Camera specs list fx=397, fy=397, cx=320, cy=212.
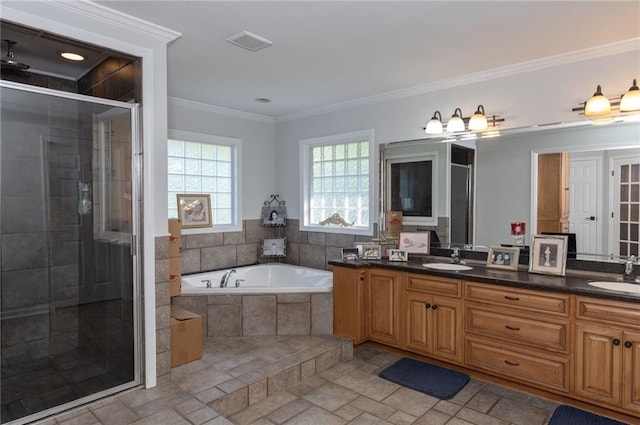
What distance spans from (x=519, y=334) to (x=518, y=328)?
0.04 metres

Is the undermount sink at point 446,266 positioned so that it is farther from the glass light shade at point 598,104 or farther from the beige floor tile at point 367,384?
the glass light shade at point 598,104

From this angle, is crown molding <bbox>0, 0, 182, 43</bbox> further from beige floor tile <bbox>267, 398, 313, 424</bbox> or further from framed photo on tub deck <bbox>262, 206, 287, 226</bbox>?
framed photo on tub deck <bbox>262, 206, 287, 226</bbox>

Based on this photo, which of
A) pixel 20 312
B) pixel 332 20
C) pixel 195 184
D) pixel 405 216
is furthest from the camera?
pixel 195 184

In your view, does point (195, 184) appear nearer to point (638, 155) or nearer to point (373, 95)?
point (373, 95)

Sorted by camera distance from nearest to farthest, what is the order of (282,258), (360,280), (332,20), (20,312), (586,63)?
(332,20)
(20,312)
(586,63)
(360,280)
(282,258)

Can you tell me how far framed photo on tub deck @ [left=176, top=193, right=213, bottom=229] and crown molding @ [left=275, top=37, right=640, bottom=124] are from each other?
1.73m

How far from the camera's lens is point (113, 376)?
2676 mm

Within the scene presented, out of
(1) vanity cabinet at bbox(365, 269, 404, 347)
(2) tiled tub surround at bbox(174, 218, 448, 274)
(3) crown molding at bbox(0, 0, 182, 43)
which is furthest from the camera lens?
(2) tiled tub surround at bbox(174, 218, 448, 274)

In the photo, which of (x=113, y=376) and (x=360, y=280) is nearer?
(x=113, y=376)

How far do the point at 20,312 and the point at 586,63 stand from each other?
4.46 m

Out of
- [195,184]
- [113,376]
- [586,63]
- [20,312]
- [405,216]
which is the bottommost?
[113,376]

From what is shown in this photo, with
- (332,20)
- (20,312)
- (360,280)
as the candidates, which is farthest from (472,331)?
(20,312)

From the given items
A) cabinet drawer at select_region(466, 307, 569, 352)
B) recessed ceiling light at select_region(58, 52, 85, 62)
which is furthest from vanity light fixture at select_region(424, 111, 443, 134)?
recessed ceiling light at select_region(58, 52, 85, 62)

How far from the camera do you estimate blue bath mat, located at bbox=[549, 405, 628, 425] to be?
2496 millimetres
